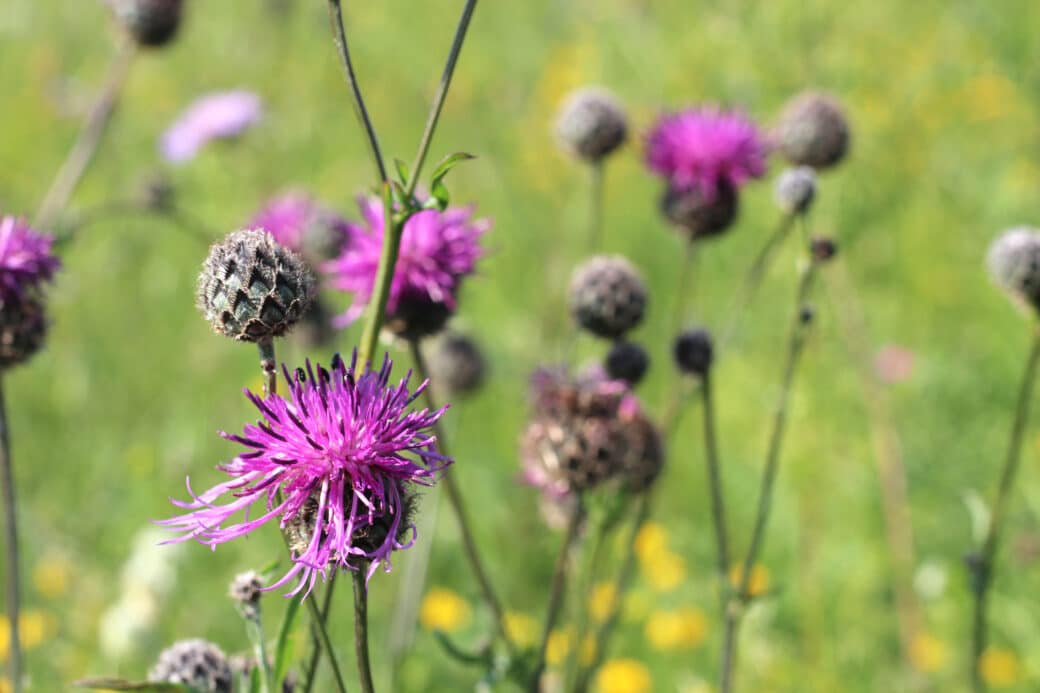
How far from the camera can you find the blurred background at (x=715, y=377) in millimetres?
3881

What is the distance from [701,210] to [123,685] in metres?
2.16

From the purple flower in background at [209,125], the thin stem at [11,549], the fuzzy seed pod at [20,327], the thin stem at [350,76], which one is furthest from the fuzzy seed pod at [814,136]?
the purple flower in background at [209,125]

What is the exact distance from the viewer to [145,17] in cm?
370

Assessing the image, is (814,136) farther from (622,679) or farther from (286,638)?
(286,638)

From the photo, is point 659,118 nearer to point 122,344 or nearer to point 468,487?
point 468,487

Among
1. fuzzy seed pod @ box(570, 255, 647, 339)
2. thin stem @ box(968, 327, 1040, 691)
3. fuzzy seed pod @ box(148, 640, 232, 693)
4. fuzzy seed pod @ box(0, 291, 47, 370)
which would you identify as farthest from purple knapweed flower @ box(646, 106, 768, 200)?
fuzzy seed pod @ box(148, 640, 232, 693)

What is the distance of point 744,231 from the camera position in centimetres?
557

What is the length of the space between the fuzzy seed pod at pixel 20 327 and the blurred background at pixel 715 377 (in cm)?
73

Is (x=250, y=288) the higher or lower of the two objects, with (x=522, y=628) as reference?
higher

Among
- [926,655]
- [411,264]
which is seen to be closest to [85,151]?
[411,264]

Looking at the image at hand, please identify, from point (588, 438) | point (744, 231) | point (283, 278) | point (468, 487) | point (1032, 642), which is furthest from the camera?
point (744, 231)

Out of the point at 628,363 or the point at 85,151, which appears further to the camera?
the point at 85,151

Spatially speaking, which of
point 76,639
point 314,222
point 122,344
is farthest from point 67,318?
point 314,222

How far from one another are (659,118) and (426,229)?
112 cm
